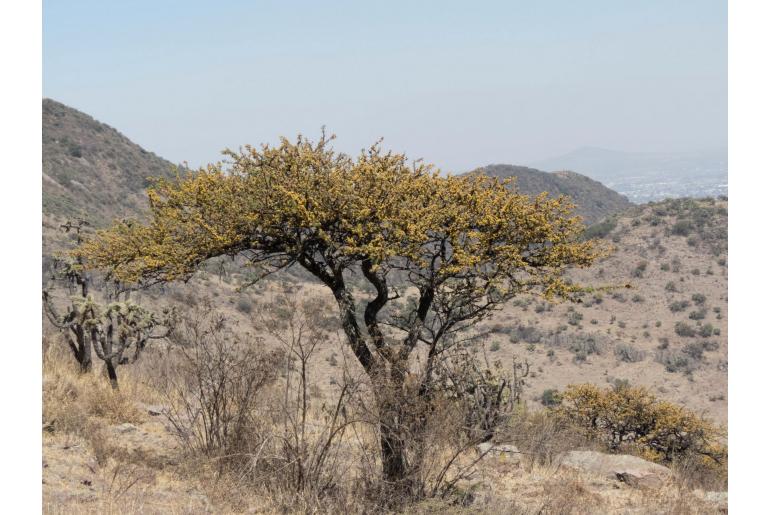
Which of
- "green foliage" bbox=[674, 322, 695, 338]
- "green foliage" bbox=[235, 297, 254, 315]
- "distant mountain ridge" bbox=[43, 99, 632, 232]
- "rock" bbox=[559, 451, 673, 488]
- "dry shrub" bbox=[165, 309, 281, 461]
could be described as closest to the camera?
"dry shrub" bbox=[165, 309, 281, 461]

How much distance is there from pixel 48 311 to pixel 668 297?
37.1 m

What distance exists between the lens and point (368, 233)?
9000mm

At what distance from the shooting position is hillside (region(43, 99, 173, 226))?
49.2 meters

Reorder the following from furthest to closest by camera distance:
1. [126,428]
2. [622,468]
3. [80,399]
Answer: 1. [622,468]
2. [80,399]
3. [126,428]

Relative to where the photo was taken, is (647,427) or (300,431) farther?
(647,427)

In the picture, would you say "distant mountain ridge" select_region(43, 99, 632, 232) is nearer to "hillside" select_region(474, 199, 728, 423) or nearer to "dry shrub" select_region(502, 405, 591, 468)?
"hillside" select_region(474, 199, 728, 423)

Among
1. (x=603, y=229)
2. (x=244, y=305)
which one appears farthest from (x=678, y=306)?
(x=244, y=305)

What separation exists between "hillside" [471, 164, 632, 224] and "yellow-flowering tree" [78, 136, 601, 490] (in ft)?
221

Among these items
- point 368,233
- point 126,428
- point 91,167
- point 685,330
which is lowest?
point 685,330

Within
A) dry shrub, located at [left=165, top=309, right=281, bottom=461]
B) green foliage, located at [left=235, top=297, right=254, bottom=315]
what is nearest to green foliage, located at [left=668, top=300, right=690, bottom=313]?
green foliage, located at [left=235, top=297, right=254, bottom=315]

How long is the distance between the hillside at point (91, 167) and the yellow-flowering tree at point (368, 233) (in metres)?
36.5

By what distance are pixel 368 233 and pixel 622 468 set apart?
6.83 meters

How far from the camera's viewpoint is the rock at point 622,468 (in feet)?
39.2

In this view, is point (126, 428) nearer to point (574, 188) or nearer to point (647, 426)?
point (647, 426)
